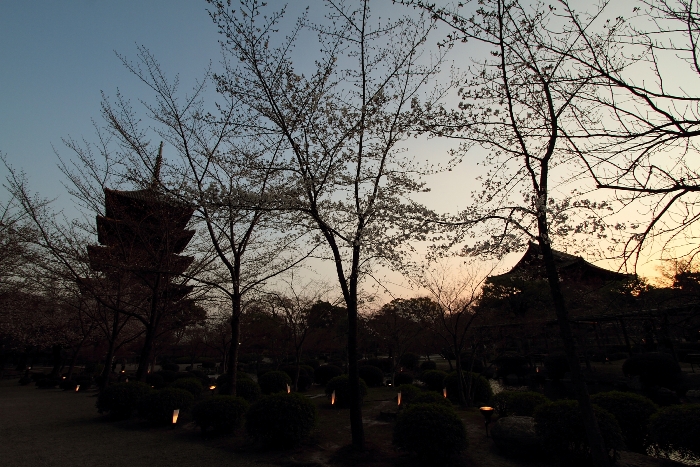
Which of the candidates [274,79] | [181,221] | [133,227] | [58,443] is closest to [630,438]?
[274,79]

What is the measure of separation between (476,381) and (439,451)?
7531 millimetres

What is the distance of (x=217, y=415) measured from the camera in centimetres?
Answer: 861

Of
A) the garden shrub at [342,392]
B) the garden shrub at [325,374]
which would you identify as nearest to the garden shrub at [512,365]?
the garden shrub at [325,374]

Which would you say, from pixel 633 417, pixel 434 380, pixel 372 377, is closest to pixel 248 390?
pixel 434 380

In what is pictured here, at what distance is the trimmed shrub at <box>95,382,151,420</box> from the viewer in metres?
10.6

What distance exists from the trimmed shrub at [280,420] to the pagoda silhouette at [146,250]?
5.40 m

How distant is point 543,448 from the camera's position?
6.53 m

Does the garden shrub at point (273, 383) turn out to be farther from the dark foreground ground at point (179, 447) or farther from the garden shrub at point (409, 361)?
the garden shrub at point (409, 361)

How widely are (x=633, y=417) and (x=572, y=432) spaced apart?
71.9 inches

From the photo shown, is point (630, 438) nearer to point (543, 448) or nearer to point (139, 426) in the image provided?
point (543, 448)

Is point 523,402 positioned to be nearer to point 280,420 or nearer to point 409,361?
point 280,420

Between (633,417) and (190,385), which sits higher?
(190,385)

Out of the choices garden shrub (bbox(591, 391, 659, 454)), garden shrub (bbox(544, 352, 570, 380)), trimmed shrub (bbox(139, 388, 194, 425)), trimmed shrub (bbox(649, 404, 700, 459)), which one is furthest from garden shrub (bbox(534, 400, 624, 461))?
garden shrub (bbox(544, 352, 570, 380))

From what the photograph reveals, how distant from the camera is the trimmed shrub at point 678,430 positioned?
5.78 m
